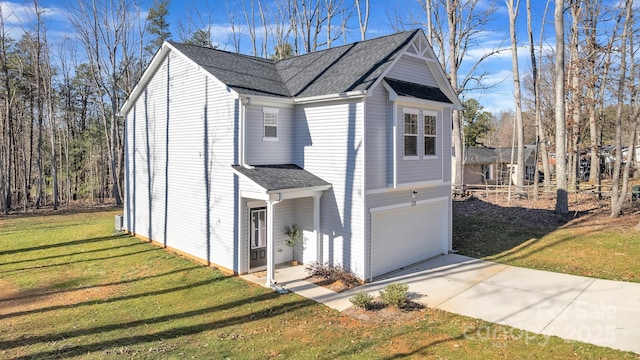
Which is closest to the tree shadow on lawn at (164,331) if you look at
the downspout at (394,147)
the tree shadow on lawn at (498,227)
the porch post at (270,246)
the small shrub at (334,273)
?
the porch post at (270,246)

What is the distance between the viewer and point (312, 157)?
11906mm

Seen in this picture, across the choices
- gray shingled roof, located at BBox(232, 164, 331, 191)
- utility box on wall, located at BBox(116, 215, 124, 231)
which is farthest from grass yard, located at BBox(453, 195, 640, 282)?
utility box on wall, located at BBox(116, 215, 124, 231)

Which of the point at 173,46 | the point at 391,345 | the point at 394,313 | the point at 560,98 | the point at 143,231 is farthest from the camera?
Result: the point at 560,98

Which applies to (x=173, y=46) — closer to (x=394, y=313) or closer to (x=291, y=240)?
(x=291, y=240)

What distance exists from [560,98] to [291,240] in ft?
50.4

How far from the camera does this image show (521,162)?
2345 cm

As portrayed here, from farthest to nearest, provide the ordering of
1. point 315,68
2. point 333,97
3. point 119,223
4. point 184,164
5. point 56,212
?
point 56,212
point 119,223
point 315,68
point 184,164
point 333,97

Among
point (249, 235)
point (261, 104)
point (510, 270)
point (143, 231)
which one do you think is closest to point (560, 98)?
point (510, 270)

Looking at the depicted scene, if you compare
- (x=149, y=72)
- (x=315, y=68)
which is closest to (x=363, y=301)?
(x=315, y=68)

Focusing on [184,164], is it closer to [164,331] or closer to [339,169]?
[339,169]

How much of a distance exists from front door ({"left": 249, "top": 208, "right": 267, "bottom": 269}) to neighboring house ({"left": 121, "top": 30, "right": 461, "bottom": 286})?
0.03 metres

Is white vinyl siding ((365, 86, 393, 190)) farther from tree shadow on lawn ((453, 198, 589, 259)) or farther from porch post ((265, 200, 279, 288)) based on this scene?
tree shadow on lawn ((453, 198, 589, 259))

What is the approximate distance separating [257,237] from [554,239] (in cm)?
1115

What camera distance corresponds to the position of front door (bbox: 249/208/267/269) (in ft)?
38.0
